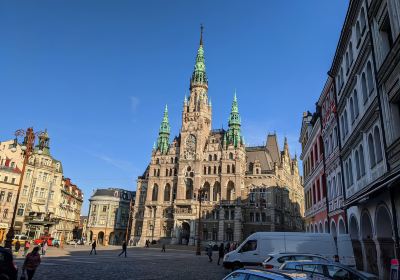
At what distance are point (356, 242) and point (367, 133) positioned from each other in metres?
7.65

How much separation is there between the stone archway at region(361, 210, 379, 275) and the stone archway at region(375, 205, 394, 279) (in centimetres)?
158

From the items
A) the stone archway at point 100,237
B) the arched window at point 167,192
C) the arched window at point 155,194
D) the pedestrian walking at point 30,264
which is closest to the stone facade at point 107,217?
the stone archway at point 100,237

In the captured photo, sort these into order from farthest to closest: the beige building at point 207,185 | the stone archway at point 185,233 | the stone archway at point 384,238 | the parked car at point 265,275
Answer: the stone archway at point 185,233, the beige building at point 207,185, the stone archway at point 384,238, the parked car at point 265,275

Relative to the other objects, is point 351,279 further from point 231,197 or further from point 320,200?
point 231,197

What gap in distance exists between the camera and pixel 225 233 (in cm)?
6900

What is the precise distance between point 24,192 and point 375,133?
198ft

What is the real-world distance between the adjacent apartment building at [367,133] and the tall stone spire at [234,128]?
157 feet

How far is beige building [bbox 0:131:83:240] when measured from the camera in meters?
59.2

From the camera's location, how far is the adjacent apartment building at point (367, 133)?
46.9 feet

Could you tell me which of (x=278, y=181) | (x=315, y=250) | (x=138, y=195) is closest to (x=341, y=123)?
(x=315, y=250)

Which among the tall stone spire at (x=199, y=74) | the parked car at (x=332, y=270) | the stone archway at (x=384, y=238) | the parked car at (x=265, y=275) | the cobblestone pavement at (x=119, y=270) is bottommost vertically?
the cobblestone pavement at (x=119, y=270)

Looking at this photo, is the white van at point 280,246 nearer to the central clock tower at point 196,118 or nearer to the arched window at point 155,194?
the central clock tower at point 196,118

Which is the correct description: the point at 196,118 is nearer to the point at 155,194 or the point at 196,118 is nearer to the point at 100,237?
the point at 155,194

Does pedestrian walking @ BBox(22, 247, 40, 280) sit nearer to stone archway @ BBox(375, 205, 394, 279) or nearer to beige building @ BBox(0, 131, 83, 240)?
stone archway @ BBox(375, 205, 394, 279)
